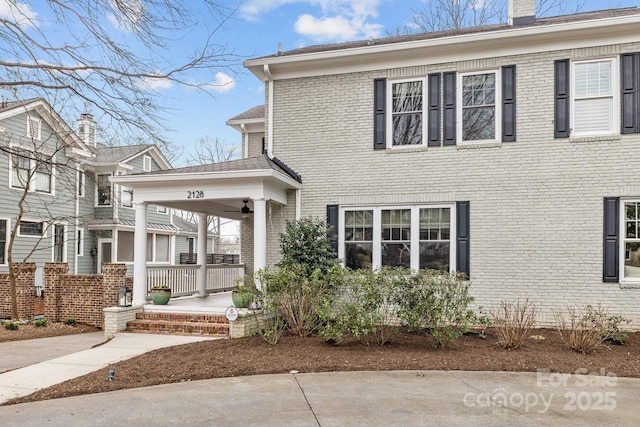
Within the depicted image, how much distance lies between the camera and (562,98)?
9.23m

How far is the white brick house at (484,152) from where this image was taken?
29.2ft

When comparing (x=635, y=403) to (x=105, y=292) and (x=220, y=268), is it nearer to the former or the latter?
(x=105, y=292)

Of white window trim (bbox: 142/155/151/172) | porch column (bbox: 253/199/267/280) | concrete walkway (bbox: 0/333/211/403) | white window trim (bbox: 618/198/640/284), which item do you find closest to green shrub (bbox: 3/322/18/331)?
concrete walkway (bbox: 0/333/211/403)

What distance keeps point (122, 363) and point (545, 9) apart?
747 inches

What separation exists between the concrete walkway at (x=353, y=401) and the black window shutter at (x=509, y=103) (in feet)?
16.2

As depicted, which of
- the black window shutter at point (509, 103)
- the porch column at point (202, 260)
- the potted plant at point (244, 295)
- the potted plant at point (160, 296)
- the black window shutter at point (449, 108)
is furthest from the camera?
the porch column at point (202, 260)

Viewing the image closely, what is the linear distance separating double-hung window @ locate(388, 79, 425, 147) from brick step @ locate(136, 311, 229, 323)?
5.11m

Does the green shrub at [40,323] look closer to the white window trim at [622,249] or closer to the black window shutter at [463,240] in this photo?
the black window shutter at [463,240]

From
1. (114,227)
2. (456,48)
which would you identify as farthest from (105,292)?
(114,227)

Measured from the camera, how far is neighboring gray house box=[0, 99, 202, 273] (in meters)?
16.7

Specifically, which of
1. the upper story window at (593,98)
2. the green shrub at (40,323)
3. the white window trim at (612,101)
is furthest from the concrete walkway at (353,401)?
the upper story window at (593,98)

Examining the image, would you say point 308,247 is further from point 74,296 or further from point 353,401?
point 74,296

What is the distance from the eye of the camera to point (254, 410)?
484 cm

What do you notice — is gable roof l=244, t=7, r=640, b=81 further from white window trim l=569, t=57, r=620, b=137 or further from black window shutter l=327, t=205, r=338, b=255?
black window shutter l=327, t=205, r=338, b=255
